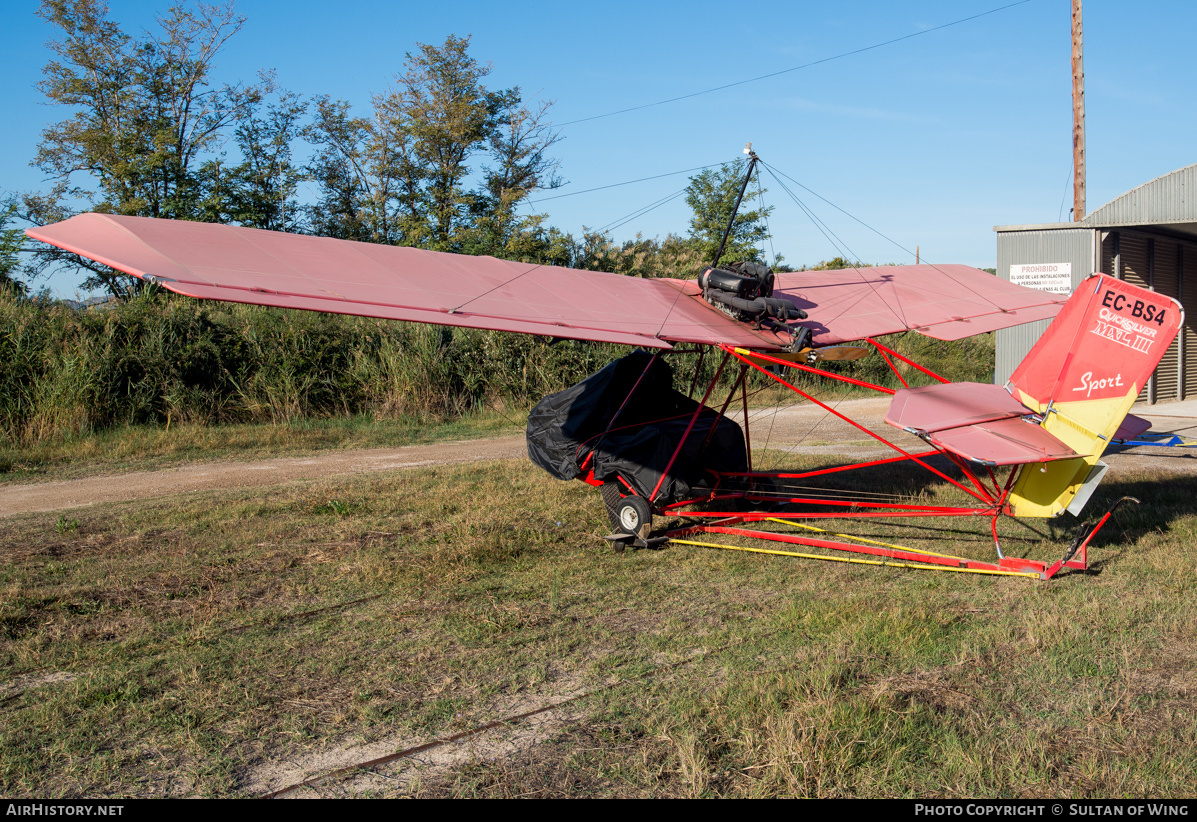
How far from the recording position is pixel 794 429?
16.1 meters

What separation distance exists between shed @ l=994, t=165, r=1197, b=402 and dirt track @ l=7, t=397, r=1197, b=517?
2.89 meters

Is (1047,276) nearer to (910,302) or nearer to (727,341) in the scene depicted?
(910,302)

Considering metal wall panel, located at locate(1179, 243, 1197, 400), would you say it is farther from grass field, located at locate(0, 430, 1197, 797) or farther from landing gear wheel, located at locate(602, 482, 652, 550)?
landing gear wheel, located at locate(602, 482, 652, 550)

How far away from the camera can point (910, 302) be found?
332 inches

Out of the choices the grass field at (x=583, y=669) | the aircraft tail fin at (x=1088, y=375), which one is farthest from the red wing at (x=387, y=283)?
the aircraft tail fin at (x=1088, y=375)

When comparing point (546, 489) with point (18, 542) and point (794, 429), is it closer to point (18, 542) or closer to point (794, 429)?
point (18, 542)

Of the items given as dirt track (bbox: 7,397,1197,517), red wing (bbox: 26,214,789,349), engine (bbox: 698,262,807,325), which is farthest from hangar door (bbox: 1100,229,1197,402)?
red wing (bbox: 26,214,789,349)

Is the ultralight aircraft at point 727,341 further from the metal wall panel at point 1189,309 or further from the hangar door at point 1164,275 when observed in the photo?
the metal wall panel at point 1189,309

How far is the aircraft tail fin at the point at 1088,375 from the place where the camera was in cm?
559

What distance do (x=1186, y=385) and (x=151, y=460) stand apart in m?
22.9

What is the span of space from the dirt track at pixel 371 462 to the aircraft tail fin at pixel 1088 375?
384cm

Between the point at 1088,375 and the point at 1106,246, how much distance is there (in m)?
13.4

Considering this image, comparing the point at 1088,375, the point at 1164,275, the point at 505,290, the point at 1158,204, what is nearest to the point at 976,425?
the point at 1088,375

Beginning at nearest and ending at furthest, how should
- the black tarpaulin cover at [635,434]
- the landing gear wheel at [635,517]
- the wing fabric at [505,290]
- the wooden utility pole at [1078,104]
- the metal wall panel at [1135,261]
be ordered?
1. the wing fabric at [505,290]
2. the landing gear wheel at [635,517]
3. the black tarpaulin cover at [635,434]
4. the metal wall panel at [1135,261]
5. the wooden utility pole at [1078,104]
